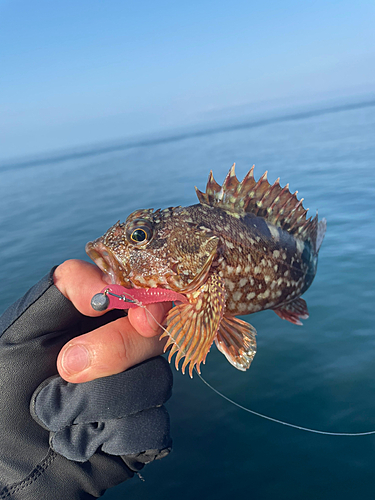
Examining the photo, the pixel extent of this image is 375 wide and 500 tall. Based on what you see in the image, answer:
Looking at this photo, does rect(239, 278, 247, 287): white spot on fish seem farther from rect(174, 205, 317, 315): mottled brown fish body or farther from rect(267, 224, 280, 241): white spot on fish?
rect(267, 224, 280, 241): white spot on fish

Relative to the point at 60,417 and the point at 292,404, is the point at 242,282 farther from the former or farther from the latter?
the point at 292,404

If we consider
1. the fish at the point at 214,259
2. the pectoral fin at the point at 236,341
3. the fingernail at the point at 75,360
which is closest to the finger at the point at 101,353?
the fingernail at the point at 75,360

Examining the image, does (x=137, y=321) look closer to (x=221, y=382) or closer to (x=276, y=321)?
(x=221, y=382)

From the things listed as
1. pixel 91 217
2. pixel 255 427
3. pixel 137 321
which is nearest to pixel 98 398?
pixel 137 321

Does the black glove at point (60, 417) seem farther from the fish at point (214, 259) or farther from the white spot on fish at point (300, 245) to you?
the white spot on fish at point (300, 245)

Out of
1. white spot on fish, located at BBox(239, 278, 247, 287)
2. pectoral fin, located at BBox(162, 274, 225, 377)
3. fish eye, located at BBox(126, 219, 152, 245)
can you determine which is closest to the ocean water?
pectoral fin, located at BBox(162, 274, 225, 377)

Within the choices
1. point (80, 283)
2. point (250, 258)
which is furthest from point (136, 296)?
point (250, 258)

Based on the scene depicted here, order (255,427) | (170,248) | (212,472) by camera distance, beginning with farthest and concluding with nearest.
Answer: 1. (255,427)
2. (212,472)
3. (170,248)
